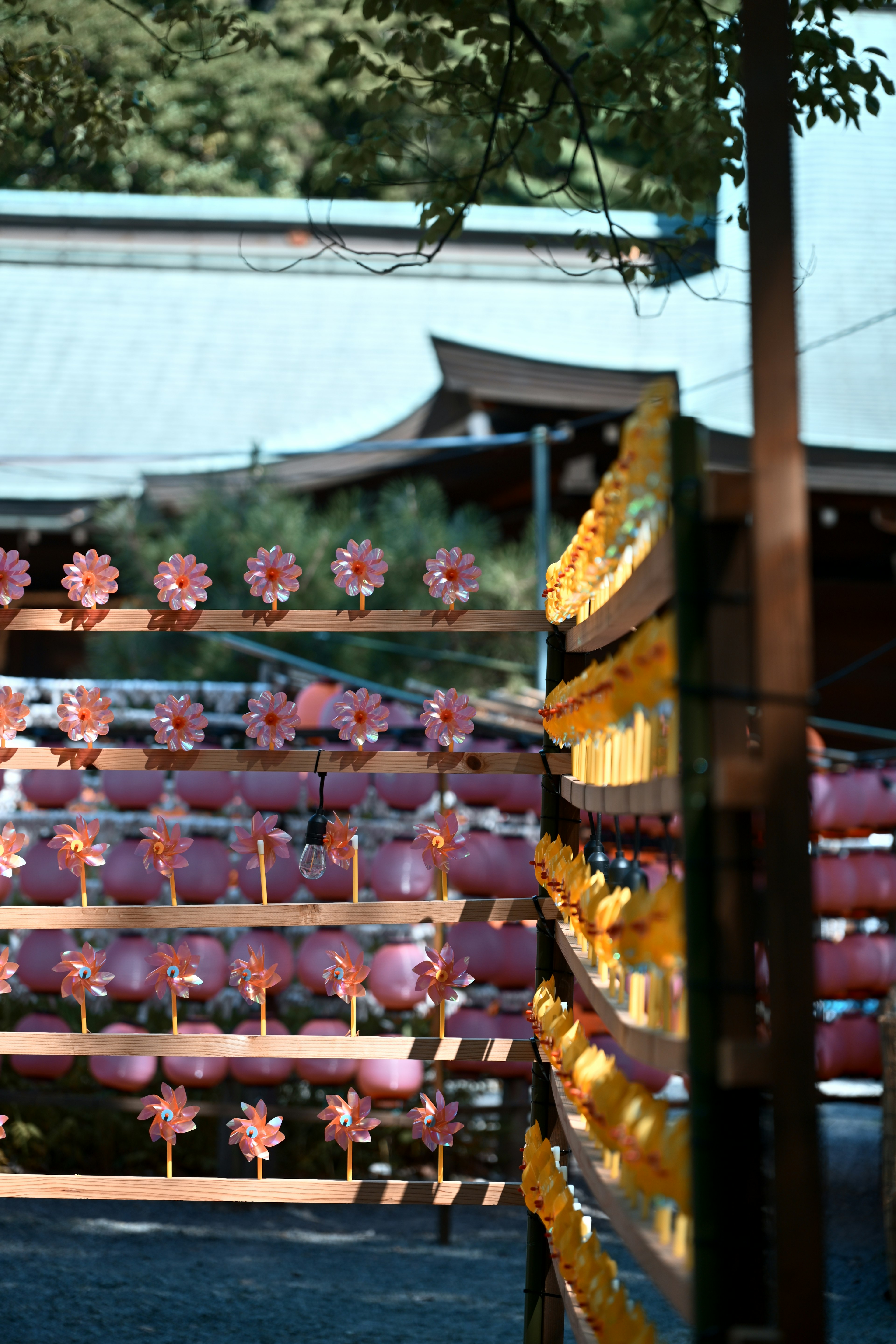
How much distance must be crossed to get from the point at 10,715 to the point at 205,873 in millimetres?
1678

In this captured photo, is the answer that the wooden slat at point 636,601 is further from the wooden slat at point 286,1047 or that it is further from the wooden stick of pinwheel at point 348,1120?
the wooden stick of pinwheel at point 348,1120

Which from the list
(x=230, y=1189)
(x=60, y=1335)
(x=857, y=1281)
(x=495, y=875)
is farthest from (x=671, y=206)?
(x=60, y=1335)

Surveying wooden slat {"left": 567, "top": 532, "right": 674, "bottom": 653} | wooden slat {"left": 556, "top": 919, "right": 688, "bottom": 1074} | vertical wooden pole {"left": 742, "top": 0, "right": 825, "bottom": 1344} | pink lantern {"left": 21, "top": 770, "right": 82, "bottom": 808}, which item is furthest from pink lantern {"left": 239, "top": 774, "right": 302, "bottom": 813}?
vertical wooden pole {"left": 742, "top": 0, "right": 825, "bottom": 1344}

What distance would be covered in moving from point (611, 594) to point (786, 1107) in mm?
922

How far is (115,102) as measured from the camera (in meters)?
4.25

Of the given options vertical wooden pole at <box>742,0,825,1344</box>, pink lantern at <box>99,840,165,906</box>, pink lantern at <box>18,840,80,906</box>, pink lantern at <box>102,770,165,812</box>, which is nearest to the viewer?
vertical wooden pole at <box>742,0,825,1344</box>

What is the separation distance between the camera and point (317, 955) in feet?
14.0

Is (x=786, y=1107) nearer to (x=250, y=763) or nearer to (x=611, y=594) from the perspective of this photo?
(x=611, y=594)

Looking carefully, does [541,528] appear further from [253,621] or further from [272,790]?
[253,621]

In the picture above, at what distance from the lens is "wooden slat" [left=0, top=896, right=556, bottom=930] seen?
2781mm

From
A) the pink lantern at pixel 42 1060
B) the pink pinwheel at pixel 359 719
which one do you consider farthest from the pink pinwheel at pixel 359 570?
the pink lantern at pixel 42 1060

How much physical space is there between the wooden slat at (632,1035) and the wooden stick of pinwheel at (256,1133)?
3.41ft

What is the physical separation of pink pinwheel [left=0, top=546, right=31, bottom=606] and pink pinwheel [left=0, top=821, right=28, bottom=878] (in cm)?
55

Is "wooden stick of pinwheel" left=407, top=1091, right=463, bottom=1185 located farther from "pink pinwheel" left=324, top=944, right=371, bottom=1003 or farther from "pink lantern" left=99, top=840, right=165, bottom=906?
"pink lantern" left=99, top=840, right=165, bottom=906
